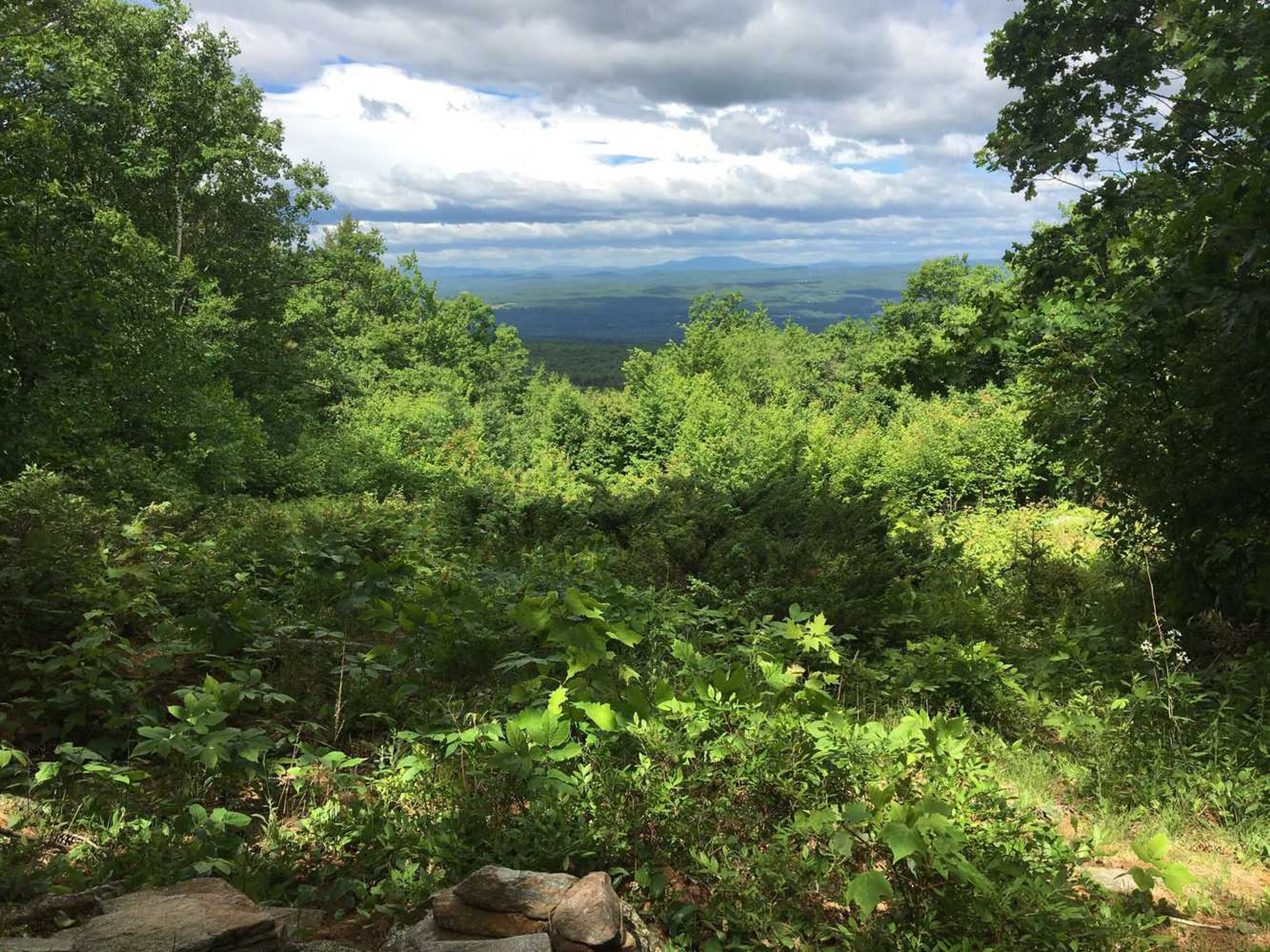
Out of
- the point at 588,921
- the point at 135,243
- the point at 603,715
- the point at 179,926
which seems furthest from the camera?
the point at 135,243

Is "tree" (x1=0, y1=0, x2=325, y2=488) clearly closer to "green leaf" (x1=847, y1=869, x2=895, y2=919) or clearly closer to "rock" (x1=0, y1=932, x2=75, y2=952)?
"rock" (x1=0, y1=932, x2=75, y2=952)

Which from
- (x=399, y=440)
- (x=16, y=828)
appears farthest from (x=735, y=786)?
(x=399, y=440)

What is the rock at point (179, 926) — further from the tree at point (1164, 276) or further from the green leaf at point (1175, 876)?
the tree at point (1164, 276)

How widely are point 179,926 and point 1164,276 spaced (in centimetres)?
742

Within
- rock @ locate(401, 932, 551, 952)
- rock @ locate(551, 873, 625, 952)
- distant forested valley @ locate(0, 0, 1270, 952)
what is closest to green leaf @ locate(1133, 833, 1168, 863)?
distant forested valley @ locate(0, 0, 1270, 952)

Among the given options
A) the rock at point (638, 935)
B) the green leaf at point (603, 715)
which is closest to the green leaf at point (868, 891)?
the rock at point (638, 935)

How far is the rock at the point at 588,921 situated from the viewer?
91.9 inches

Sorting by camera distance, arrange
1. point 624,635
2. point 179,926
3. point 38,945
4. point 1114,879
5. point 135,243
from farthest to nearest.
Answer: point 135,243
point 624,635
point 1114,879
point 179,926
point 38,945

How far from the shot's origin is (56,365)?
10531mm

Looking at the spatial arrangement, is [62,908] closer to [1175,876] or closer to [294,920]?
[294,920]

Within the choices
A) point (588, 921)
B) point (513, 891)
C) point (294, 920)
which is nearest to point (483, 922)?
point (513, 891)

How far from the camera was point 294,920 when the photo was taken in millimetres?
2498

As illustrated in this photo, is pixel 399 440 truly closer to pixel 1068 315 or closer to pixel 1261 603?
pixel 1068 315

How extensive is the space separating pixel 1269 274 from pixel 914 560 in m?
4.62
